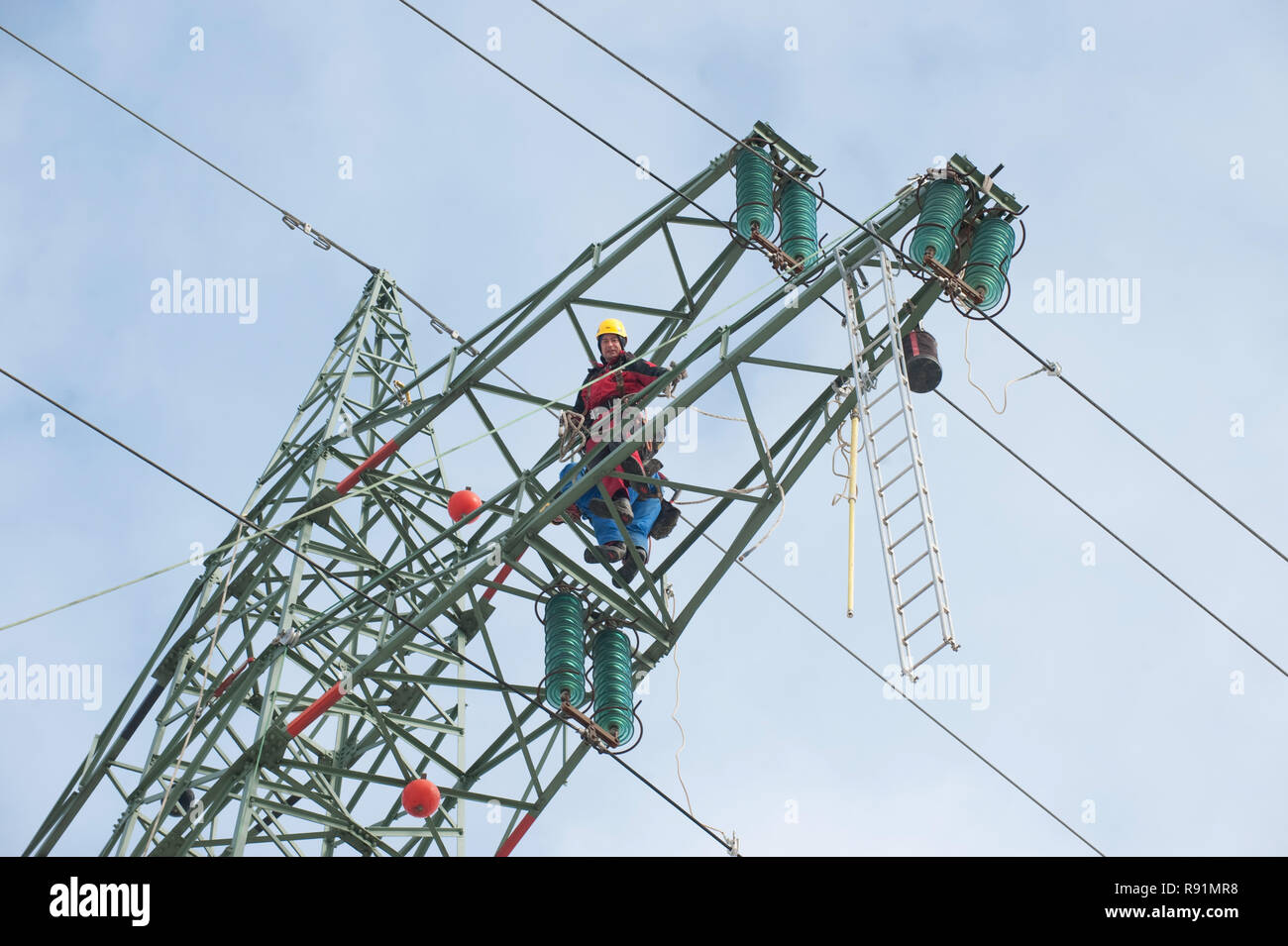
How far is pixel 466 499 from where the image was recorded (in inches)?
668

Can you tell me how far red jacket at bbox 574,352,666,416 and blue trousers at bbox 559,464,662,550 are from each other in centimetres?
75

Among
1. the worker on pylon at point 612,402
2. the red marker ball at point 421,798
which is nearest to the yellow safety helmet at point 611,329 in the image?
the worker on pylon at point 612,402

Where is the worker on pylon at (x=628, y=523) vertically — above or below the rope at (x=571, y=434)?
below

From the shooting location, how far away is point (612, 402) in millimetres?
16328

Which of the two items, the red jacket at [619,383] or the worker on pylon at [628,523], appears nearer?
the worker on pylon at [628,523]

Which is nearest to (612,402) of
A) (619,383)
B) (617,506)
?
(619,383)

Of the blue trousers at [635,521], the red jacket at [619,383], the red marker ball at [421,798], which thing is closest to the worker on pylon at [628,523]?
the blue trousers at [635,521]

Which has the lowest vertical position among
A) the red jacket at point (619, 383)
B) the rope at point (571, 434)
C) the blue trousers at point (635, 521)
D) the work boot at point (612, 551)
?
the work boot at point (612, 551)

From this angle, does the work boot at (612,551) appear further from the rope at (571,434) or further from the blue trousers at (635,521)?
the rope at (571,434)

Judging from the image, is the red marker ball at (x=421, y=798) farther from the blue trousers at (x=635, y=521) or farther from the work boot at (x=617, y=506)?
the work boot at (x=617, y=506)

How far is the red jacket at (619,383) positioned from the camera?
53.5ft

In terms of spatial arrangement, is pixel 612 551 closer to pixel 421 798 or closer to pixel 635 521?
pixel 635 521

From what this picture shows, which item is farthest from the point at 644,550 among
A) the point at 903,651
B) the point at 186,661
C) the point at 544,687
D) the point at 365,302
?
the point at 365,302

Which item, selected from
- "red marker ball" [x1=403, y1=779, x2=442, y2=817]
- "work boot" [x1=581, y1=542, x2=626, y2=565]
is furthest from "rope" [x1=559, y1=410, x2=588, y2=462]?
"red marker ball" [x1=403, y1=779, x2=442, y2=817]
